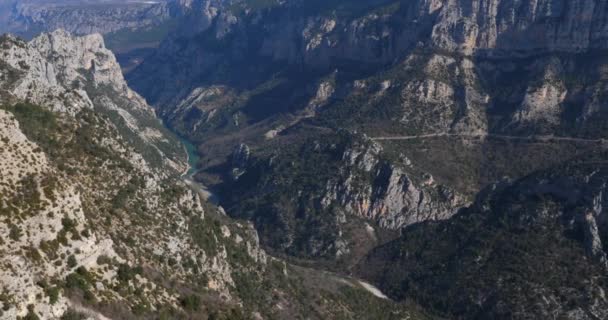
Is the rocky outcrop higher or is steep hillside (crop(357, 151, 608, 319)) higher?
the rocky outcrop

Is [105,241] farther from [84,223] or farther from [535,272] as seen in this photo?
[535,272]

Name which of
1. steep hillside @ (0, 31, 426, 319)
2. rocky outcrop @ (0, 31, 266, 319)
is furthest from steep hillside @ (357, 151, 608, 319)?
rocky outcrop @ (0, 31, 266, 319)

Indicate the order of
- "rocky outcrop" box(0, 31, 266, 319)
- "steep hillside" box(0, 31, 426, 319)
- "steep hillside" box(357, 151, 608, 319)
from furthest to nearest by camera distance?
1. "steep hillside" box(357, 151, 608, 319)
2. "steep hillside" box(0, 31, 426, 319)
3. "rocky outcrop" box(0, 31, 266, 319)

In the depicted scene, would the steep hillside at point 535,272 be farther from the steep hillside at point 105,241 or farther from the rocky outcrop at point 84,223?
the rocky outcrop at point 84,223

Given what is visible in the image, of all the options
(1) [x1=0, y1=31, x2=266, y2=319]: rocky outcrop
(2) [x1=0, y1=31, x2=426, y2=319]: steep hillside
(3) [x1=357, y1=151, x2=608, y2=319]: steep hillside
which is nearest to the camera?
(1) [x1=0, y1=31, x2=266, y2=319]: rocky outcrop

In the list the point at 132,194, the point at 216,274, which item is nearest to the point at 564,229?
the point at 216,274

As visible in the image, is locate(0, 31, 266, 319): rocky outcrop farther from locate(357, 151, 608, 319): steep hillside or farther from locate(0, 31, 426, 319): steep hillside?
locate(357, 151, 608, 319): steep hillside

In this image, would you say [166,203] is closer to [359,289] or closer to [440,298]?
[359,289]

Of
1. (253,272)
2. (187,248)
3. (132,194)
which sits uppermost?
(132,194)
